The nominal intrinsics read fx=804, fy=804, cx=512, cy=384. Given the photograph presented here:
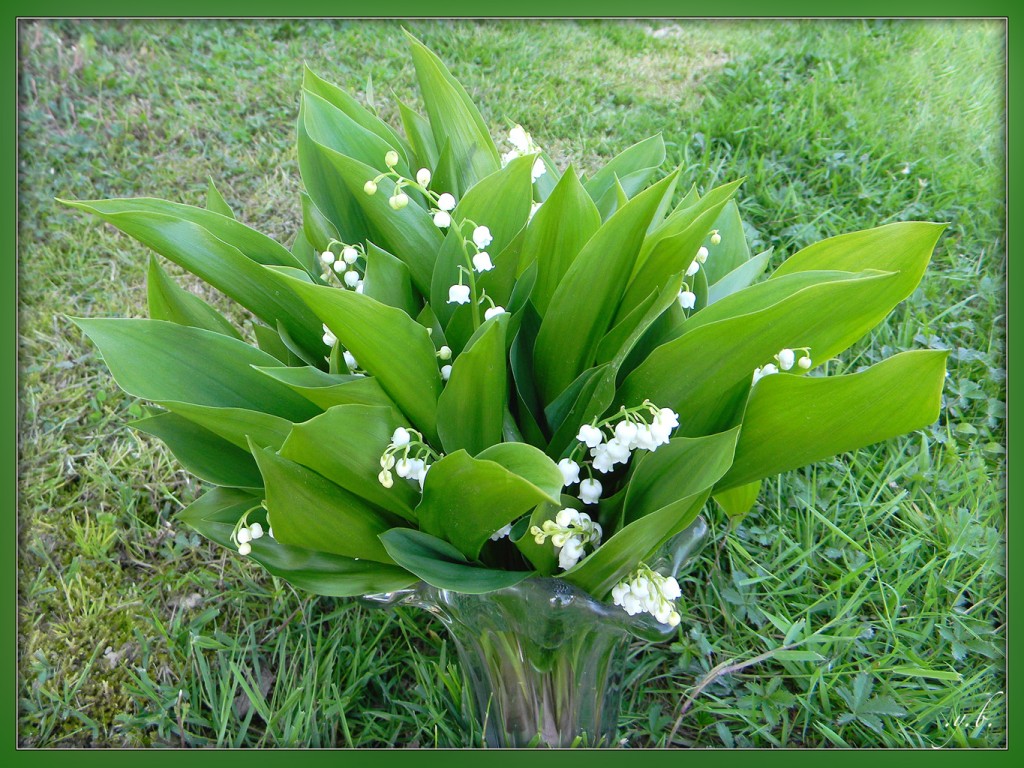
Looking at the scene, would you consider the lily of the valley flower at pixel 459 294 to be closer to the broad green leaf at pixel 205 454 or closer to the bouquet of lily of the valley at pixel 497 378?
the bouquet of lily of the valley at pixel 497 378

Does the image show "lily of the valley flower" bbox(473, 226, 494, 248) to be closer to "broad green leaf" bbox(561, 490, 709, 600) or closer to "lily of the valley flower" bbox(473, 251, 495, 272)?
"lily of the valley flower" bbox(473, 251, 495, 272)

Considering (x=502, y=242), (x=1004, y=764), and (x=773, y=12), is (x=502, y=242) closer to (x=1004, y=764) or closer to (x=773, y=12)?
(x=773, y=12)

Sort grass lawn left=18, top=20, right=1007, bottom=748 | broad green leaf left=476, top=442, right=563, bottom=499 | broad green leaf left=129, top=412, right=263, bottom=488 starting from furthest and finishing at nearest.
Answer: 1. grass lawn left=18, top=20, right=1007, bottom=748
2. broad green leaf left=129, top=412, right=263, bottom=488
3. broad green leaf left=476, top=442, right=563, bottom=499

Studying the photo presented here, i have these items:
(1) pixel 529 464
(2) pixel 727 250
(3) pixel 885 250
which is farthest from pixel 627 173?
(1) pixel 529 464

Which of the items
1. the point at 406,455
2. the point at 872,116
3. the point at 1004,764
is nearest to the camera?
the point at 406,455

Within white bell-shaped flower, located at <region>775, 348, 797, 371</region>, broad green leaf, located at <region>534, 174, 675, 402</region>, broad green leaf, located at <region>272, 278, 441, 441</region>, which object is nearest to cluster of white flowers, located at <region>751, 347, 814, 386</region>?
white bell-shaped flower, located at <region>775, 348, 797, 371</region>

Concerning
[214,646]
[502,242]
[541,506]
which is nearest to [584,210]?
[502,242]

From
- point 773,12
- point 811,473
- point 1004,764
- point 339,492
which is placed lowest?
point 1004,764
